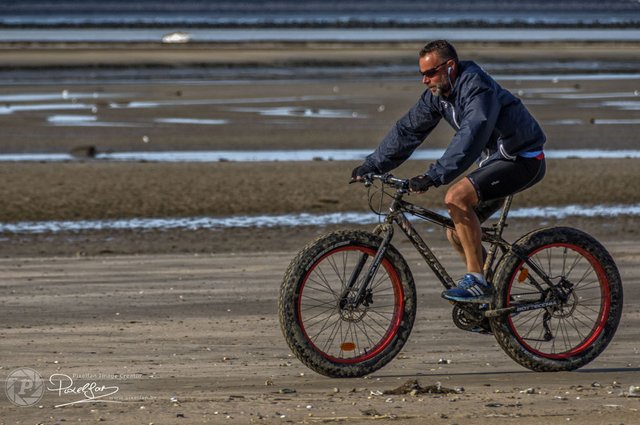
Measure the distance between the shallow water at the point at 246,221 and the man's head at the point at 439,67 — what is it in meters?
7.92

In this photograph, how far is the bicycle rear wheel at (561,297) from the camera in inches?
305

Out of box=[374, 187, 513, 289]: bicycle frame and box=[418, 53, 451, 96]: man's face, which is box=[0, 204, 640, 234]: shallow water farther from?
box=[418, 53, 451, 96]: man's face

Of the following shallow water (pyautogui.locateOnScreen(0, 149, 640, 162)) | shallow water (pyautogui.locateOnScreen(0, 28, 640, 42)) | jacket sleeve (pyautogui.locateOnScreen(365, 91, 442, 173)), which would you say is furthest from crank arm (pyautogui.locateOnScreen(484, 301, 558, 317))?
shallow water (pyautogui.locateOnScreen(0, 28, 640, 42))

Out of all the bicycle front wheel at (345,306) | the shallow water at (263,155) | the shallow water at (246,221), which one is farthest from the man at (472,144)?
the shallow water at (263,155)

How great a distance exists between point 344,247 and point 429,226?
7.60 metres

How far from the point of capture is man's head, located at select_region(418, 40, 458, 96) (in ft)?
24.4

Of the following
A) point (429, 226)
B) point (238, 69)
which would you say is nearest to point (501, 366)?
point (429, 226)

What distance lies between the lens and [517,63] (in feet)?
170

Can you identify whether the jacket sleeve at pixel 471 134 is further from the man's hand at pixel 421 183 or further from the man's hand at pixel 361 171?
the man's hand at pixel 361 171

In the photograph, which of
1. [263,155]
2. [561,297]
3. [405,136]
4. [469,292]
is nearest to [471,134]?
[405,136]

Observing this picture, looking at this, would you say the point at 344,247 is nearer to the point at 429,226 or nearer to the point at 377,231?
the point at 377,231

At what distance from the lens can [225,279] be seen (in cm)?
1120

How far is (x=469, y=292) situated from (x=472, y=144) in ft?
2.74

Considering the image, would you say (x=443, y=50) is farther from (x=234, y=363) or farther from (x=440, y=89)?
(x=234, y=363)
